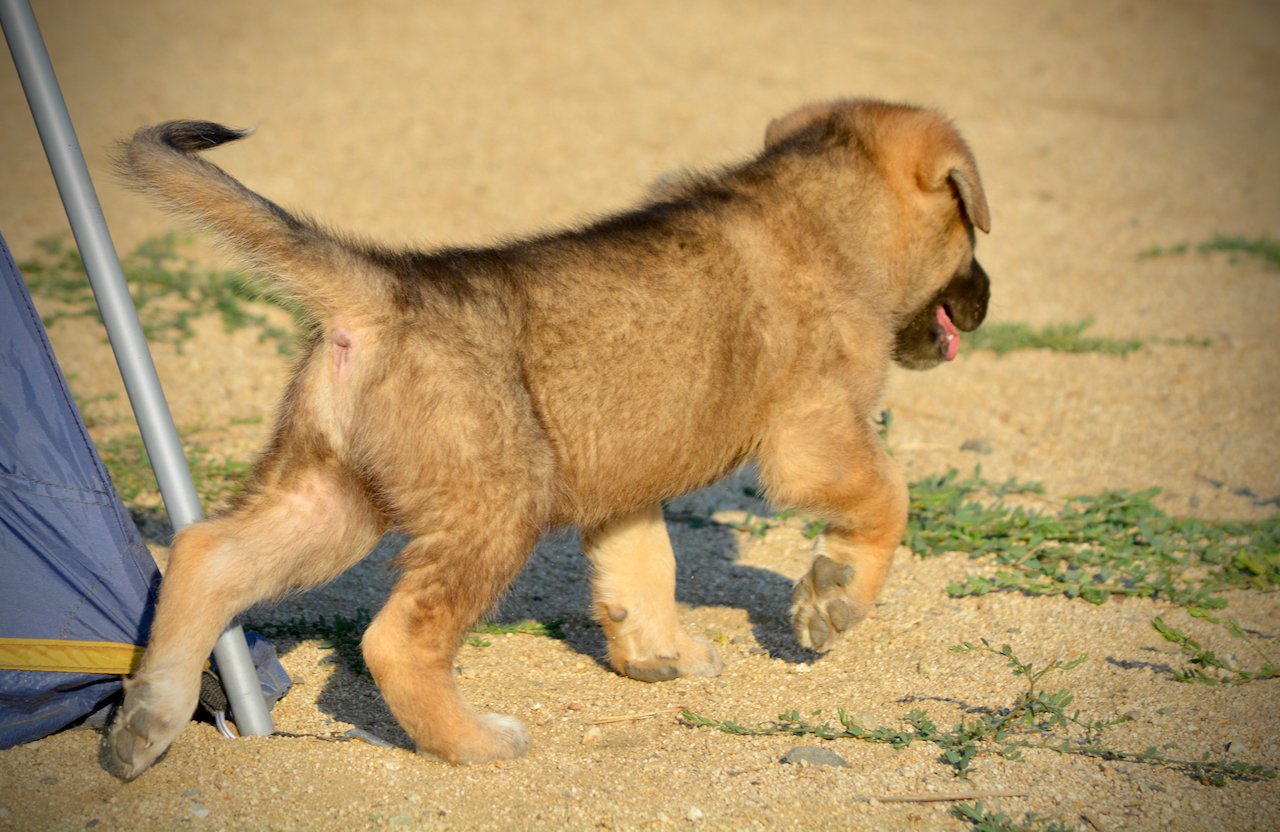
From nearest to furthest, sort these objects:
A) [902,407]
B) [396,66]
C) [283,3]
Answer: [902,407]
[396,66]
[283,3]

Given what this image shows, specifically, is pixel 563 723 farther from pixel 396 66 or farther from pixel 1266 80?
pixel 1266 80

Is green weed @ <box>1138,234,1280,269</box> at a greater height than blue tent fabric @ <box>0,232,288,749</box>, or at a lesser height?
lesser

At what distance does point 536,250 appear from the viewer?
3.78 meters

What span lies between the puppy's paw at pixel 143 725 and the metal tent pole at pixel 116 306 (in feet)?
0.83

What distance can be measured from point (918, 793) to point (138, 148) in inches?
104

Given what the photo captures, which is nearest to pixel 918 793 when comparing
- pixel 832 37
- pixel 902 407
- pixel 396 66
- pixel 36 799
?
pixel 36 799

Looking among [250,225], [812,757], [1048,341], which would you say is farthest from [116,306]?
A: [1048,341]

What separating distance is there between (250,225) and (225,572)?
2.99 feet

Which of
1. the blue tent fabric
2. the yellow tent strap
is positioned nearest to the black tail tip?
the blue tent fabric

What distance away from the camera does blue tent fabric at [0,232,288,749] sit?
3.48 metres

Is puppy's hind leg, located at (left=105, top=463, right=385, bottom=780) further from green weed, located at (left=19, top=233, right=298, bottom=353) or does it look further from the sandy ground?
green weed, located at (left=19, top=233, right=298, bottom=353)

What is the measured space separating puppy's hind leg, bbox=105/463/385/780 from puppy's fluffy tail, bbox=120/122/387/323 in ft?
1.56

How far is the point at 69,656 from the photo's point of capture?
11.5 ft

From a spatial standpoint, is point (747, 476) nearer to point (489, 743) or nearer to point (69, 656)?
point (489, 743)
